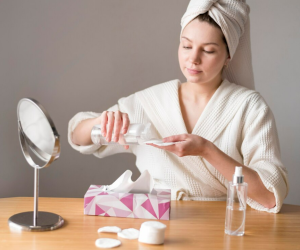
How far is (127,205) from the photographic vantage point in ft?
4.56

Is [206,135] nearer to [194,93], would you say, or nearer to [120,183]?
[194,93]

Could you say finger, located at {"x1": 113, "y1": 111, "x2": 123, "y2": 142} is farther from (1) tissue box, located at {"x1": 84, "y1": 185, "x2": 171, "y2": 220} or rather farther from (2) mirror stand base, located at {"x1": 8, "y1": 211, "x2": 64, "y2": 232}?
(2) mirror stand base, located at {"x1": 8, "y1": 211, "x2": 64, "y2": 232}

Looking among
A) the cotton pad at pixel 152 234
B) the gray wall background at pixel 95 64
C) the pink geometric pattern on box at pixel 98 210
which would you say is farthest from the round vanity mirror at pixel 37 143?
the gray wall background at pixel 95 64

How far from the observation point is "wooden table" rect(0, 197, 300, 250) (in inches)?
47.2

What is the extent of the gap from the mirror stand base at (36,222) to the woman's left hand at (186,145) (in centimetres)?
38

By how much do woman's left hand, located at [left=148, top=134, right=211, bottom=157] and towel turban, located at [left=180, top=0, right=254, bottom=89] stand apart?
0.47m

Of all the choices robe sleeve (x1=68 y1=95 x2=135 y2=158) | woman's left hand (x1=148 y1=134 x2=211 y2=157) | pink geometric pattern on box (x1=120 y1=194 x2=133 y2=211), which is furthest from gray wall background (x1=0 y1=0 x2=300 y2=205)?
pink geometric pattern on box (x1=120 y1=194 x2=133 y2=211)

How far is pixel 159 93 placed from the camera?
196cm

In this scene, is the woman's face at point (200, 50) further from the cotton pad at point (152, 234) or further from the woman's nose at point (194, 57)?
the cotton pad at point (152, 234)

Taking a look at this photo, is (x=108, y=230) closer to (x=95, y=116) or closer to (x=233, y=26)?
(x=95, y=116)

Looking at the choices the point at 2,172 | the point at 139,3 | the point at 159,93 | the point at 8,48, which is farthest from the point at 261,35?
the point at 2,172

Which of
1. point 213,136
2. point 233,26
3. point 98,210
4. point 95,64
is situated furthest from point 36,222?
point 95,64

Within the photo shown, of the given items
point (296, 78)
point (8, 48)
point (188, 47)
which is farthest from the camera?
point (296, 78)

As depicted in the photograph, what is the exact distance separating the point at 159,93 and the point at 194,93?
0.49 ft
